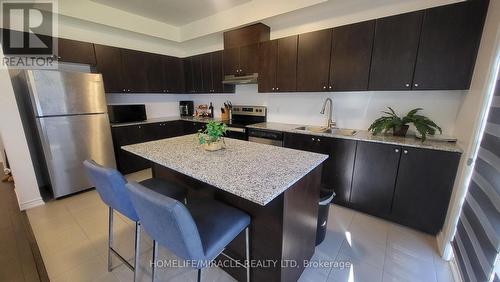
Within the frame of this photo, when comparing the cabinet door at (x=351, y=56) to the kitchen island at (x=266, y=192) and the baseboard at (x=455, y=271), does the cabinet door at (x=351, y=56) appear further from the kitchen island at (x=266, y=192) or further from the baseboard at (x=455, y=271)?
the baseboard at (x=455, y=271)

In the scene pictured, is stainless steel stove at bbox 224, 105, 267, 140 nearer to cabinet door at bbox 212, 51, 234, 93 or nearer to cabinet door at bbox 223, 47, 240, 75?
cabinet door at bbox 212, 51, 234, 93

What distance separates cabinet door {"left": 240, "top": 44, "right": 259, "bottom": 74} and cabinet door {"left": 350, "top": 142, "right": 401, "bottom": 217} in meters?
1.94

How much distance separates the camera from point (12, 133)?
7.99 feet

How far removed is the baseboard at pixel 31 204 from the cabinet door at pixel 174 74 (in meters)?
2.58

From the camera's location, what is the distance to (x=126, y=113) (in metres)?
3.62

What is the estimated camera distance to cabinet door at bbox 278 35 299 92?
2.83 meters

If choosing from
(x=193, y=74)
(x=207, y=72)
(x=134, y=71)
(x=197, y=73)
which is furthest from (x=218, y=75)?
(x=134, y=71)

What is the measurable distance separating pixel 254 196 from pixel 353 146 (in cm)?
181

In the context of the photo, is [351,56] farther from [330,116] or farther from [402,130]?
[402,130]

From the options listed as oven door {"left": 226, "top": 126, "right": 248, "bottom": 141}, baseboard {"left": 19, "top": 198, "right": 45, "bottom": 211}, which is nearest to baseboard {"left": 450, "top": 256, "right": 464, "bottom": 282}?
oven door {"left": 226, "top": 126, "right": 248, "bottom": 141}

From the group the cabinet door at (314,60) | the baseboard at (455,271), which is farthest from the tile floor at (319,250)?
the cabinet door at (314,60)

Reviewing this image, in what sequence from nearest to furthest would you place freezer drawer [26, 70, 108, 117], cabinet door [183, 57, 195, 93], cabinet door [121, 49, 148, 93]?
1. freezer drawer [26, 70, 108, 117]
2. cabinet door [121, 49, 148, 93]
3. cabinet door [183, 57, 195, 93]

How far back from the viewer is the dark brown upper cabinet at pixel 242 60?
3230mm

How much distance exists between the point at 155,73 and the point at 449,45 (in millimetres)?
4259
